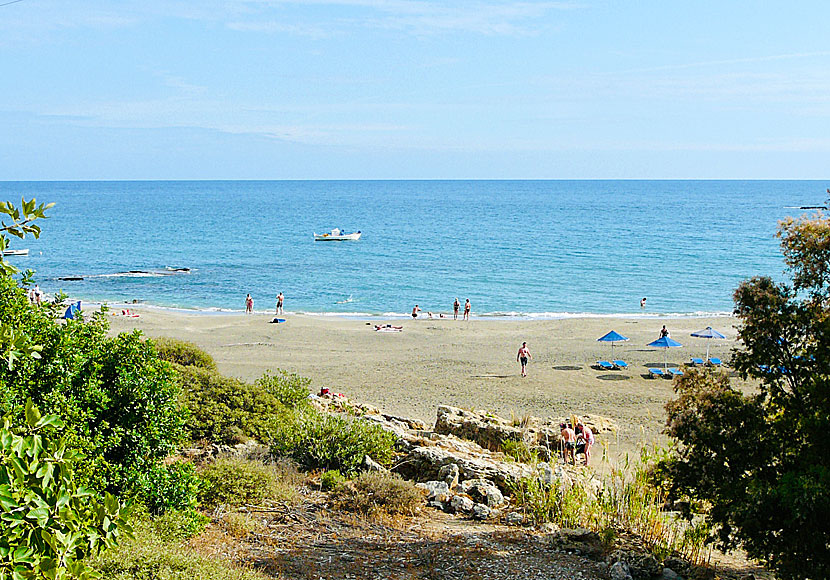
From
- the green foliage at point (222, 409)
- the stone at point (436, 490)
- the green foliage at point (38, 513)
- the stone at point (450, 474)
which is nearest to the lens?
the green foliage at point (38, 513)

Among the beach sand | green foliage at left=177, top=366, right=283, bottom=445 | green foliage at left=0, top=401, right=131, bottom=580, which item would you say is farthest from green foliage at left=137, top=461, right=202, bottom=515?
the beach sand

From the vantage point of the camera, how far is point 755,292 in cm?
795

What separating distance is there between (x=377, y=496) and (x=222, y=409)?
3.36 metres

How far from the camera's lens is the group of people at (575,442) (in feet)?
46.8

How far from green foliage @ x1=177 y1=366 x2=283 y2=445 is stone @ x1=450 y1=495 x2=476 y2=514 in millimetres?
3338

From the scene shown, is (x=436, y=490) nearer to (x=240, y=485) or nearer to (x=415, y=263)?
(x=240, y=485)

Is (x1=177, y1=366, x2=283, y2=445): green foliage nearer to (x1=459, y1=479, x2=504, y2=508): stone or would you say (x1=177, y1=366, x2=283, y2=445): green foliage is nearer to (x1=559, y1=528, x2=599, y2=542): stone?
(x1=459, y1=479, x2=504, y2=508): stone

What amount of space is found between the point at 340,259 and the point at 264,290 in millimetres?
17927

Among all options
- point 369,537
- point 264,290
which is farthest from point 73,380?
point 264,290

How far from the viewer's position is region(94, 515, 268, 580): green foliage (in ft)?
19.6

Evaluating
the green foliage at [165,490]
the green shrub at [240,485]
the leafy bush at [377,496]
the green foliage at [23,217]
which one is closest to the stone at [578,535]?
the leafy bush at [377,496]

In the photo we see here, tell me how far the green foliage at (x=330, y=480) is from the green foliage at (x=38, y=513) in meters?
7.14

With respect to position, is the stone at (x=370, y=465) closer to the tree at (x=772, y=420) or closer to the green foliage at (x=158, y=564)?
the green foliage at (x=158, y=564)

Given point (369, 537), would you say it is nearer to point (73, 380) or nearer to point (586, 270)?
point (73, 380)
